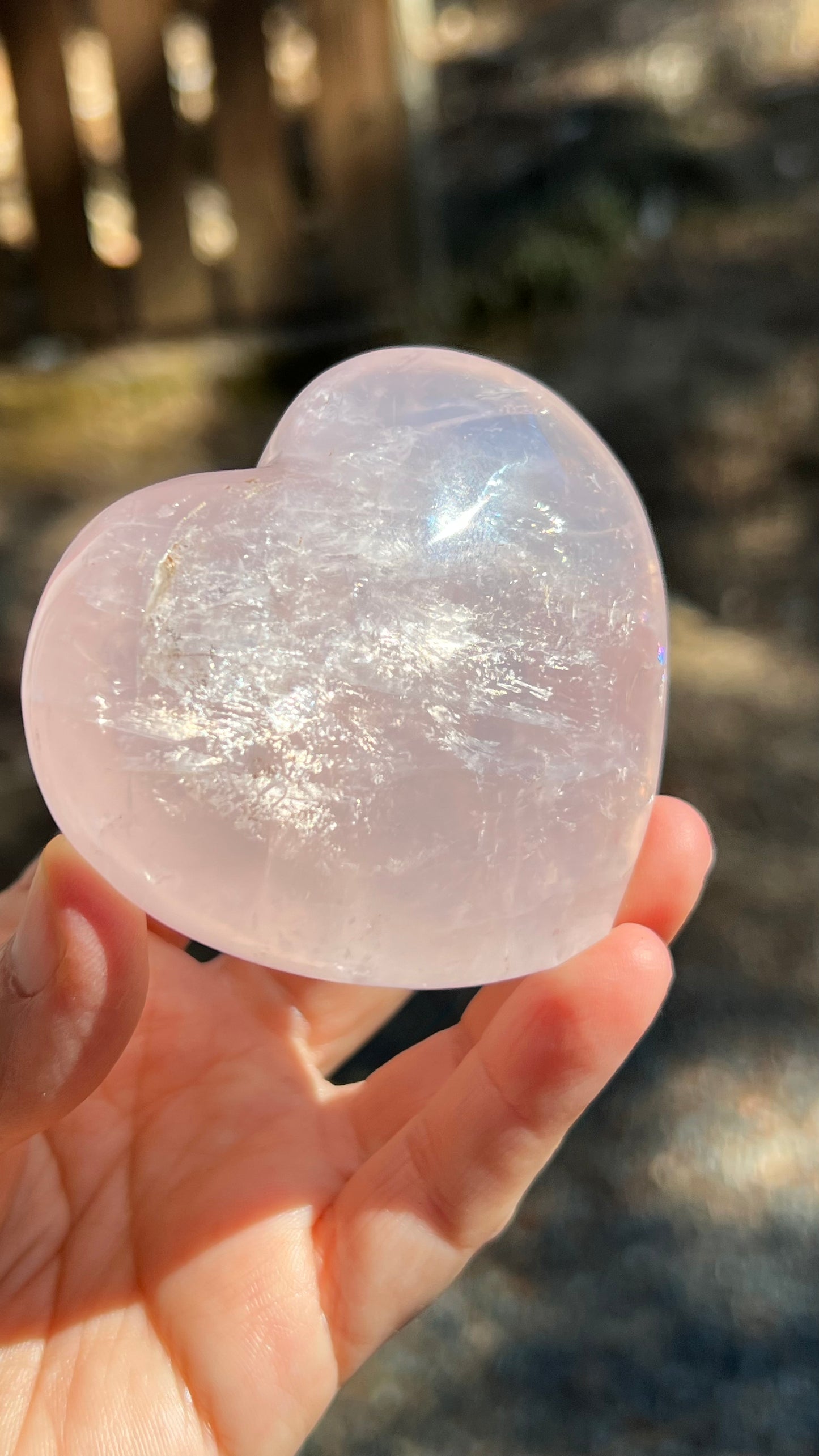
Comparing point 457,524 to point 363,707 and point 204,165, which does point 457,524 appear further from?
point 204,165

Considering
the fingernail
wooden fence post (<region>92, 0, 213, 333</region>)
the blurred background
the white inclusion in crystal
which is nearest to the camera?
the fingernail

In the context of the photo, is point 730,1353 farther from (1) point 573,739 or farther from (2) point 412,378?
(2) point 412,378

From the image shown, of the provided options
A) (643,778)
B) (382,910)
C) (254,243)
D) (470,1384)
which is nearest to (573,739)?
(643,778)

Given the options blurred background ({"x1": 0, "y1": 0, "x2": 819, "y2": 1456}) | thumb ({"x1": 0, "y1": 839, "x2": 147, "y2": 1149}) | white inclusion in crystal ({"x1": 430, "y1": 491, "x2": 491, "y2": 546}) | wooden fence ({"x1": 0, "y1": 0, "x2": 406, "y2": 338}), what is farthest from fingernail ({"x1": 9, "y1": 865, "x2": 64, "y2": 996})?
wooden fence ({"x1": 0, "y1": 0, "x2": 406, "y2": 338})

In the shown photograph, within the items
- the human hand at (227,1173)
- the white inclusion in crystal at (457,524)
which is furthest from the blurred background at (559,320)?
the white inclusion in crystal at (457,524)

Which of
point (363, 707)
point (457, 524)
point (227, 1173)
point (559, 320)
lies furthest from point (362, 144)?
point (227, 1173)

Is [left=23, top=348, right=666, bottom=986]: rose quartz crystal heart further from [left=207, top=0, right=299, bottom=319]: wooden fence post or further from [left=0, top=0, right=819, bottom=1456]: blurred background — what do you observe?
[left=207, top=0, right=299, bottom=319]: wooden fence post
